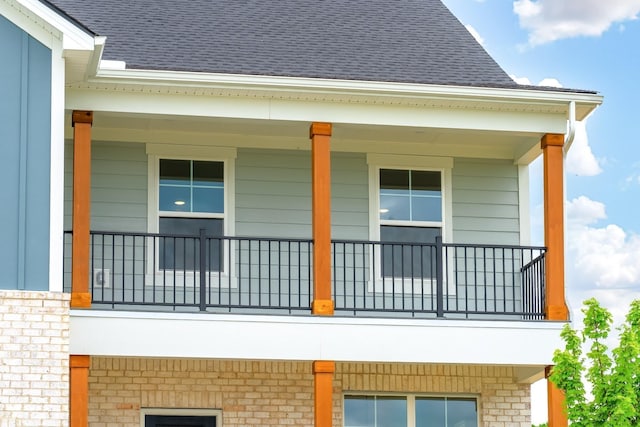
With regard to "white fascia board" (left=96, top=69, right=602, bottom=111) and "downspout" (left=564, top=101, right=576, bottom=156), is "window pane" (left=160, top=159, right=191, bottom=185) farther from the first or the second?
"downspout" (left=564, top=101, right=576, bottom=156)

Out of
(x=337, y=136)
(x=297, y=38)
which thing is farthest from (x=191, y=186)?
(x=297, y=38)

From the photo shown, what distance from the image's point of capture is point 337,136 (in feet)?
59.7

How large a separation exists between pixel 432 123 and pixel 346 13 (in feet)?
12.9

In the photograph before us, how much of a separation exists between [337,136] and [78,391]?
5134mm

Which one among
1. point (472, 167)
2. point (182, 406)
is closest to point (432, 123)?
point (472, 167)

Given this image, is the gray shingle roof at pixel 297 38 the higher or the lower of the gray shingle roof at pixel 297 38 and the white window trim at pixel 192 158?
the higher

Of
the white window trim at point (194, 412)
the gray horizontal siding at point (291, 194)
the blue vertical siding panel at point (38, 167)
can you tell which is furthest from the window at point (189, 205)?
the blue vertical siding panel at point (38, 167)

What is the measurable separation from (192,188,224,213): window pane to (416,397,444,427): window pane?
3616 mm

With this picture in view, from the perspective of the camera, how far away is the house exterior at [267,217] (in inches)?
579

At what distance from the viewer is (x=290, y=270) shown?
17.8 m

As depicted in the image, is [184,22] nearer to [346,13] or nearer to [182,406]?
[346,13]

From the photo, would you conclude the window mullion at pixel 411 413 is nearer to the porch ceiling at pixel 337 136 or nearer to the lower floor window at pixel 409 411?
the lower floor window at pixel 409 411

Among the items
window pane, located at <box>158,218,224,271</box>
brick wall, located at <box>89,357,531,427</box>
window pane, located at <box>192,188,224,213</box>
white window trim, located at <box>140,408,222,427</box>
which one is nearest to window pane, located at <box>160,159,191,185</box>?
window pane, located at <box>192,188,224,213</box>

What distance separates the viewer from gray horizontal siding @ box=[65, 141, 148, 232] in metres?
17.7
